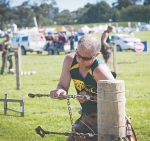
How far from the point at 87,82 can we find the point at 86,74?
0.26 feet

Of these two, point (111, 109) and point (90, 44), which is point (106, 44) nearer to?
point (90, 44)

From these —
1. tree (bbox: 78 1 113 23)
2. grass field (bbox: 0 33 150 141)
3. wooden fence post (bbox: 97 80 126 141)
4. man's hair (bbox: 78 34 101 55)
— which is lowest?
grass field (bbox: 0 33 150 141)

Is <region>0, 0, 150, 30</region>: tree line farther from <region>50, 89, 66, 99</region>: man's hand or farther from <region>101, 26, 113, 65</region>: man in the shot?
<region>50, 89, 66, 99</region>: man's hand

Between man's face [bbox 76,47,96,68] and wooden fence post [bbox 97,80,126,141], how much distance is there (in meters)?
0.53

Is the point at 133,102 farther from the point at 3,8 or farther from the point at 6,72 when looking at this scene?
the point at 3,8

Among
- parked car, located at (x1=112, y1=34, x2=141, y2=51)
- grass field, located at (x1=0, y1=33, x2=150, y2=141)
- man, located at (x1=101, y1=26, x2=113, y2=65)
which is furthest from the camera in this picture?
parked car, located at (x1=112, y1=34, x2=141, y2=51)

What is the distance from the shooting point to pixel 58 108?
10164 mm

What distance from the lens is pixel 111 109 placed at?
11.7ft

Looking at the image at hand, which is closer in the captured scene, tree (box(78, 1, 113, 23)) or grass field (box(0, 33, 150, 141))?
grass field (box(0, 33, 150, 141))

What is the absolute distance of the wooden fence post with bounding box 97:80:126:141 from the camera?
3547 mm

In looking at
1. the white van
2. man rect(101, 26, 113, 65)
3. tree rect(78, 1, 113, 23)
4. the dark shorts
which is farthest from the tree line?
the dark shorts

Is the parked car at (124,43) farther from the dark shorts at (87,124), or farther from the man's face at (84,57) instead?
the man's face at (84,57)

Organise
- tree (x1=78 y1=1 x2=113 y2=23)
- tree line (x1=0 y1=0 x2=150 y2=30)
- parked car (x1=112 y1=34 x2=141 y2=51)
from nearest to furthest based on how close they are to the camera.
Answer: parked car (x1=112 y1=34 x2=141 y2=51), tree line (x1=0 y1=0 x2=150 y2=30), tree (x1=78 y1=1 x2=113 y2=23)

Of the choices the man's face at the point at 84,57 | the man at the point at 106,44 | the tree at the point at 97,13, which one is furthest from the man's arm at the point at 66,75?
the tree at the point at 97,13
